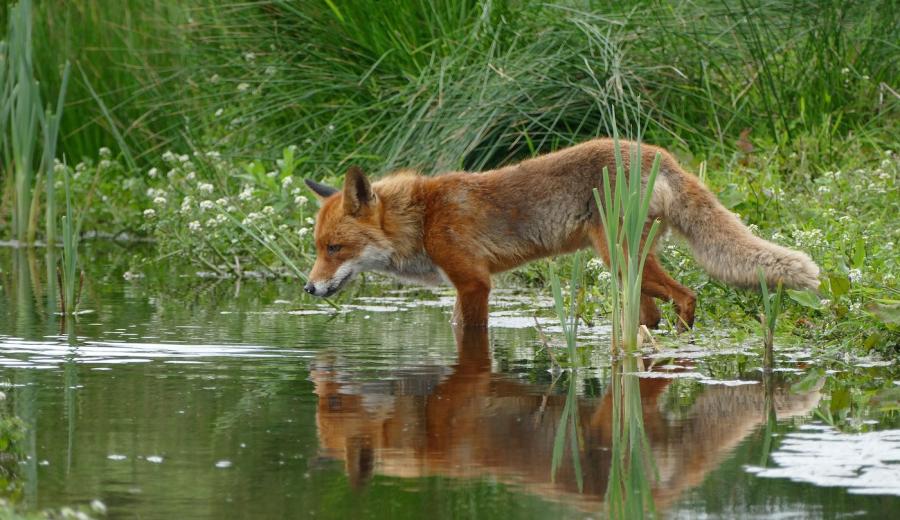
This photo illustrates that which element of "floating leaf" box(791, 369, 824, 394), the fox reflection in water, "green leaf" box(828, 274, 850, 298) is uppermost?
"green leaf" box(828, 274, 850, 298)

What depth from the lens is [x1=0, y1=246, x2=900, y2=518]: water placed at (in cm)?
417

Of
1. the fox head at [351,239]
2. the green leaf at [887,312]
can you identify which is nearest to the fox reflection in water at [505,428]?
the green leaf at [887,312]

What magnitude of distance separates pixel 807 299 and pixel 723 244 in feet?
3.52

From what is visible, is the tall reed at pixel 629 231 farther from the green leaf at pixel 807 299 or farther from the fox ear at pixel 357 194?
the fox ear at pixel 357 194

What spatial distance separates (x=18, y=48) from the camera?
11.8m

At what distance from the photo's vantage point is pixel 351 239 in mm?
8766

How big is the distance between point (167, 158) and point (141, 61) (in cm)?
170

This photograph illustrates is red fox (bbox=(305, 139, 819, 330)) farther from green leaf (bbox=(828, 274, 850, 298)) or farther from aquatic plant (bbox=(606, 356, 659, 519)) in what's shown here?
aquatic plant (bbox=(606, 356, 659, 519))

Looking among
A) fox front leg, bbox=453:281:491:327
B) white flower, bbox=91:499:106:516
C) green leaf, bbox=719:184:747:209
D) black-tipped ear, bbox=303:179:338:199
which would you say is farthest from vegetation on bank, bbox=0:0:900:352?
white flower, bbox=91:499:106:516

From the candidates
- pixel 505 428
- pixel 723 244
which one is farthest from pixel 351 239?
pixel 505 428

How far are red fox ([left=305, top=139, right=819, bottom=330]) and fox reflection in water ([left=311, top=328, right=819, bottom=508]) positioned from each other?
6.48 ft

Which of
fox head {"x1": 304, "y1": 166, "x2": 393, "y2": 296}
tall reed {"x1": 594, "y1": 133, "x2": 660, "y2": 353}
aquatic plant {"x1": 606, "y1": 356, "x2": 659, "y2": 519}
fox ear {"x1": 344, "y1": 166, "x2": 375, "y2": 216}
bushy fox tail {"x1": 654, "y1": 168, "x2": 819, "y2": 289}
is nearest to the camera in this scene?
aquatic plant {"x1": 606, "y1": 356, "x2": 659, "y2": 519}

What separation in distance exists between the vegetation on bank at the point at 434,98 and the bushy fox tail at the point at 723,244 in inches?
59.0

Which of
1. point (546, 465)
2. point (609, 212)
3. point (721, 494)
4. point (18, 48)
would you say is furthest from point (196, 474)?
point (18, 48)
